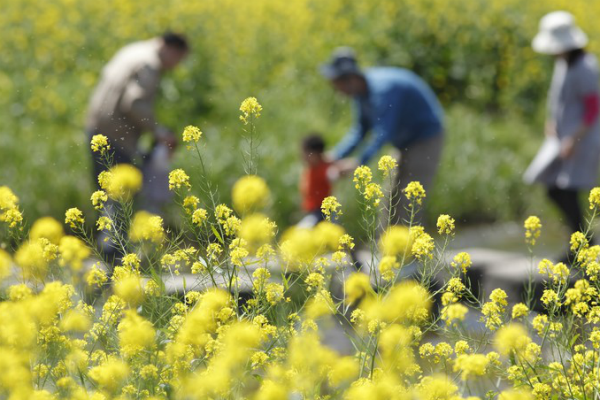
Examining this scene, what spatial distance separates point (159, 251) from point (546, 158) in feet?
12.8

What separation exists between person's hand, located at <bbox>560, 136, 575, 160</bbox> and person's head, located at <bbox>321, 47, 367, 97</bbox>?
4.11ft

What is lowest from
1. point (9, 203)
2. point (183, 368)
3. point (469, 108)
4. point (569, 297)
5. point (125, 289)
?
point (469, 108)

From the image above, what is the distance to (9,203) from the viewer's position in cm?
214

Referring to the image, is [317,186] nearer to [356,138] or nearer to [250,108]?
[356,138]

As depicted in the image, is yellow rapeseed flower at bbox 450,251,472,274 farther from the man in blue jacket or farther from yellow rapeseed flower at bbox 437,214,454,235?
the man in blue jacket

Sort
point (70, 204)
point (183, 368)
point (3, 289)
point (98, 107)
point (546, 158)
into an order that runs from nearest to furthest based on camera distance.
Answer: point (183, 368) → point (3, 289) → point (98, 107) → point (546, 158) → point (70, 204)

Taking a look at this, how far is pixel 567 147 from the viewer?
5430 millimetres

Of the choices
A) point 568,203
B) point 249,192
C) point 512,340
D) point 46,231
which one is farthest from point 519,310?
point 568,203

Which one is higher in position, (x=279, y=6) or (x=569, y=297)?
(x=279, y=6)

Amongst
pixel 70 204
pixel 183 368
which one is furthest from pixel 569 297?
pixel 70 204

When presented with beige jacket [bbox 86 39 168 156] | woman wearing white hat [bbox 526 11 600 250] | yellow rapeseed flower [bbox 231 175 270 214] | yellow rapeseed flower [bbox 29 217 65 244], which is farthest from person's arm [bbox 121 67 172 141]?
yellow rapeseed flower [bbox 231 175 270 214]

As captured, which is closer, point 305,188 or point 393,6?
point 305,188

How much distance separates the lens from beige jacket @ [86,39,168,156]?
500cm

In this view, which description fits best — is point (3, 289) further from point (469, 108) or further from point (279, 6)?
point (279, 6)
